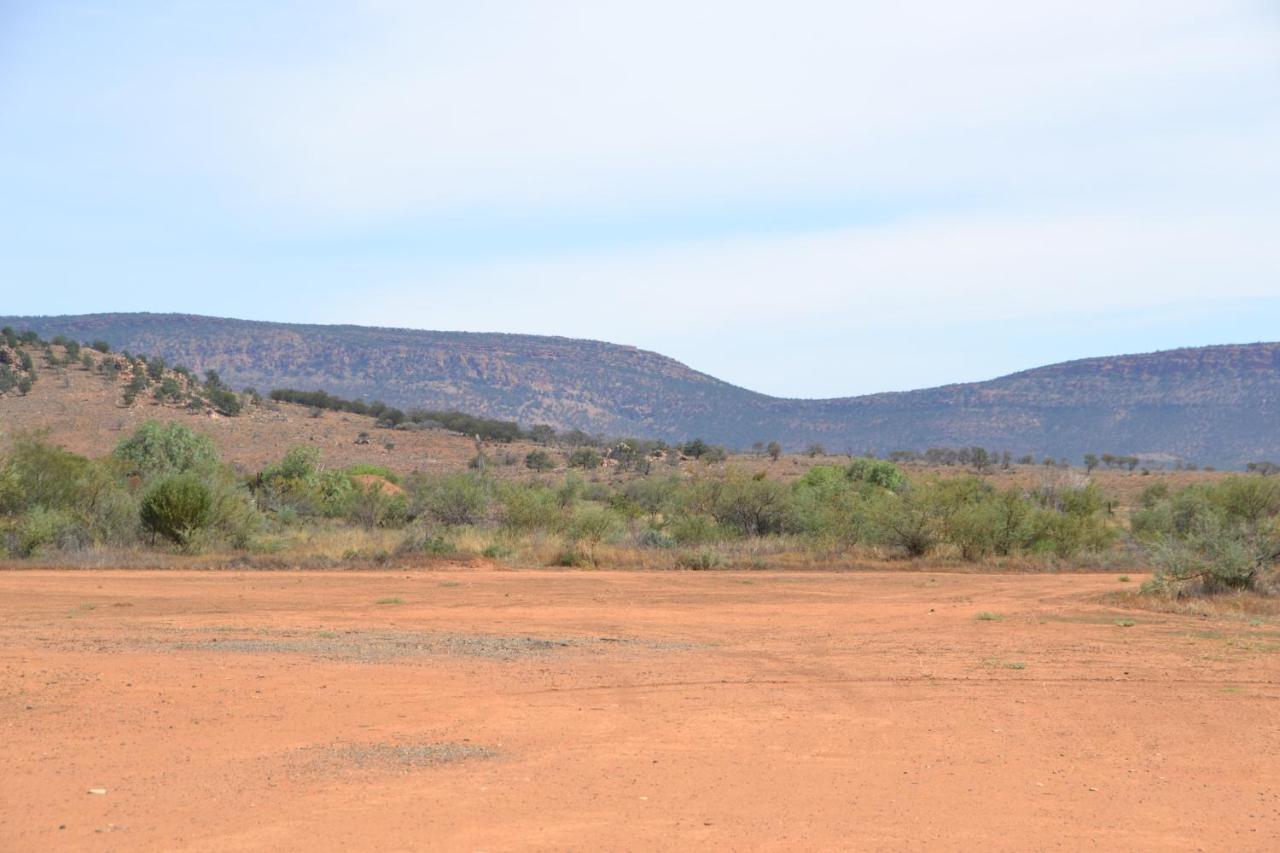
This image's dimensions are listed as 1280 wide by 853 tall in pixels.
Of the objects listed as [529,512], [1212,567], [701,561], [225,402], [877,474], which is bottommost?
[701,561]

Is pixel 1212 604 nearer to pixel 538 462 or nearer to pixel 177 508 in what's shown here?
pixel 177 508

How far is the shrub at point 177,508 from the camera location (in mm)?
29047

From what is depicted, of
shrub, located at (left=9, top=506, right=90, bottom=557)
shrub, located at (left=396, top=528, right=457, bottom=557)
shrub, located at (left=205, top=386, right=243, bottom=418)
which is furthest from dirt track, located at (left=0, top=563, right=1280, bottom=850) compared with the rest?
shrub, located at (left=205, top=386, right=243, bottom=418)

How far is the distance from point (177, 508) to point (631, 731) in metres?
22.4

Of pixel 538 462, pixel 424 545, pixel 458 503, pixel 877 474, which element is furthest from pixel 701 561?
pixel 538 462

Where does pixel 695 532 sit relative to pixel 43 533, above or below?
above

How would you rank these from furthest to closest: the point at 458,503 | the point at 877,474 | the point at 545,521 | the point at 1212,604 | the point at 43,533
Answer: the point at 877,474, the point at 458,503, the point at 545,521, the point at 43,533, the point at 1212,604

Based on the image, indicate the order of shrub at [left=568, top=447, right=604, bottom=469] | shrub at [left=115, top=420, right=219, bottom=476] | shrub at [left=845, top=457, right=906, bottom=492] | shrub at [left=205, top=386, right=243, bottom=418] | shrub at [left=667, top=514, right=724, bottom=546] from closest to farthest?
1. shrub at [left=667, top=514, right=724, bottom=546]
2. shrub at [left=115, top=420, right=219, bottom=476]
3. shrub at [left=845, top=457, right=906, bottom=492]
4. shrub at [left=568, top=447, right=604, bottom=469]
5. shrub at [left=205, top=386, right=243, bottom=418]

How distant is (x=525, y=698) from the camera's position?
37.0ft

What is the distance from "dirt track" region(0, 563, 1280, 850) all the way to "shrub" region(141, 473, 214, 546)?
34.8ft

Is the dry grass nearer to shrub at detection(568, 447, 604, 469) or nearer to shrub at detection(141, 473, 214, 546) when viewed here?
shrub at detection(141, 473, 214, 546)

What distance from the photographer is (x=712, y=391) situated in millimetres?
121562

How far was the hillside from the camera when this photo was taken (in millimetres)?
96750

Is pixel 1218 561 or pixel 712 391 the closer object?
pixel 1218 561
